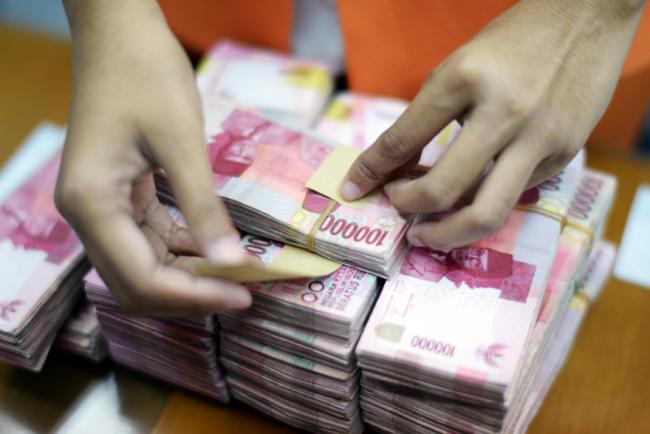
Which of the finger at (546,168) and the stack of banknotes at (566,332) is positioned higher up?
the finger at (546,168)

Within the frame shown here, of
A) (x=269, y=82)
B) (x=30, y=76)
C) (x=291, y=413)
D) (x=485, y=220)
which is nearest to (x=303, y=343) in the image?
(x=291, y=413)

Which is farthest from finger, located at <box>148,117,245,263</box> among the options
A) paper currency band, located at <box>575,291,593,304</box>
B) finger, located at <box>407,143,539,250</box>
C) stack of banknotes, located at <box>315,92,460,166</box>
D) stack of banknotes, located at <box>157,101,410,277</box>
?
paper currency band, located at <box>575,291,593,304</box>

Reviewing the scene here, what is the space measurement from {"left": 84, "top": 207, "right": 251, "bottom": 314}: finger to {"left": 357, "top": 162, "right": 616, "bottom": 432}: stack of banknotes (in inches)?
6.1

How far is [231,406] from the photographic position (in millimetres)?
823

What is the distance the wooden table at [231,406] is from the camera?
0.80 m

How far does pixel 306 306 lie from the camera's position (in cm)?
68

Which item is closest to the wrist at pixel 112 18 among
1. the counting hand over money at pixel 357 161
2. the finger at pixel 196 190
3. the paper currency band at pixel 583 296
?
the counting hand over money at pixel 357 161

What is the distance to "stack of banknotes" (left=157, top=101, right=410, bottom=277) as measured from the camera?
71 cm

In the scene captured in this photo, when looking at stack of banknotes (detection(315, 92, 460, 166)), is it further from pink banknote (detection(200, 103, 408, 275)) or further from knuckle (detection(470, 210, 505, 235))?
knuckle (detection(470, 210, 505, 235))

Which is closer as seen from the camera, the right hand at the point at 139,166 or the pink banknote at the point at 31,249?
the right hand at the point at 139,166

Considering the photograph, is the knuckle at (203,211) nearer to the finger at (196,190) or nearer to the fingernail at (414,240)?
the finger at (196,190)

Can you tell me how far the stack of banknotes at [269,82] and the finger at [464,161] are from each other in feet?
1.29

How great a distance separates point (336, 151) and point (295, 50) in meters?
0.42

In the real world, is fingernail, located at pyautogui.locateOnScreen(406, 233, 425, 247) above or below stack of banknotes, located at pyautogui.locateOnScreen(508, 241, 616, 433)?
above
